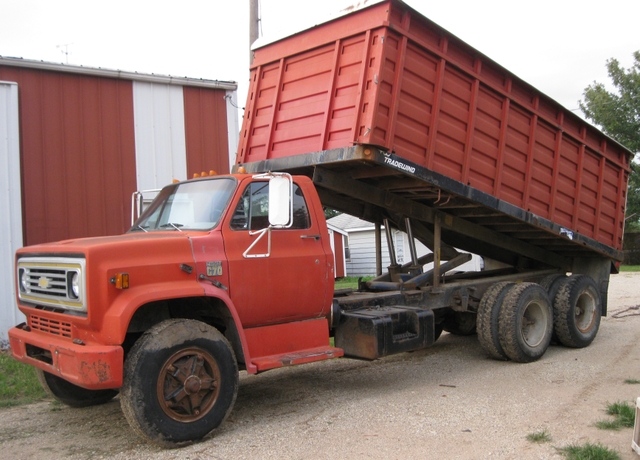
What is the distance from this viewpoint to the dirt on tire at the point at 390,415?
486 centimetres

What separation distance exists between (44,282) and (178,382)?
143 centimetres

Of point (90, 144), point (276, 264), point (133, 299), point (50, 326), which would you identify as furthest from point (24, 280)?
point (90, 144)

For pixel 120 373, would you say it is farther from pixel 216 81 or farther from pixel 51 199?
pixel 216 81

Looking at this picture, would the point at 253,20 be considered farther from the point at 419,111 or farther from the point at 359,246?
the point at 359,246

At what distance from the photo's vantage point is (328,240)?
6.23 meters

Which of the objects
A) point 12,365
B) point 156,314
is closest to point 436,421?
point 156,314

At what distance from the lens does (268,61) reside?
767 centimetres

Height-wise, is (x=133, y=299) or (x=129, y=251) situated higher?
(x=129, y=251)

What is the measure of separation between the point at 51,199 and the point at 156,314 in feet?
18.0

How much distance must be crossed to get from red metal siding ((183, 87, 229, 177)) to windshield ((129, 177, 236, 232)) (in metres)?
4.99

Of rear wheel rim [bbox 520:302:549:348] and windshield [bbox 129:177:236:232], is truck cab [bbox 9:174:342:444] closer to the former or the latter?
windshield [bbox 129:177:236:232]

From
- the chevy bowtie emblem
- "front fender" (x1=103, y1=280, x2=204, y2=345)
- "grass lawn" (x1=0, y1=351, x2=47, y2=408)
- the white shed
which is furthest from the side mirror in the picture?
the white shed

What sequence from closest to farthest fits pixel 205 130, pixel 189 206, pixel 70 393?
pixel 189 206
pixel 70 393
pixel 205 130

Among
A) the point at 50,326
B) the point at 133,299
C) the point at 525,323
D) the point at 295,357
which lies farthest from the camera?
the point at 525,323
